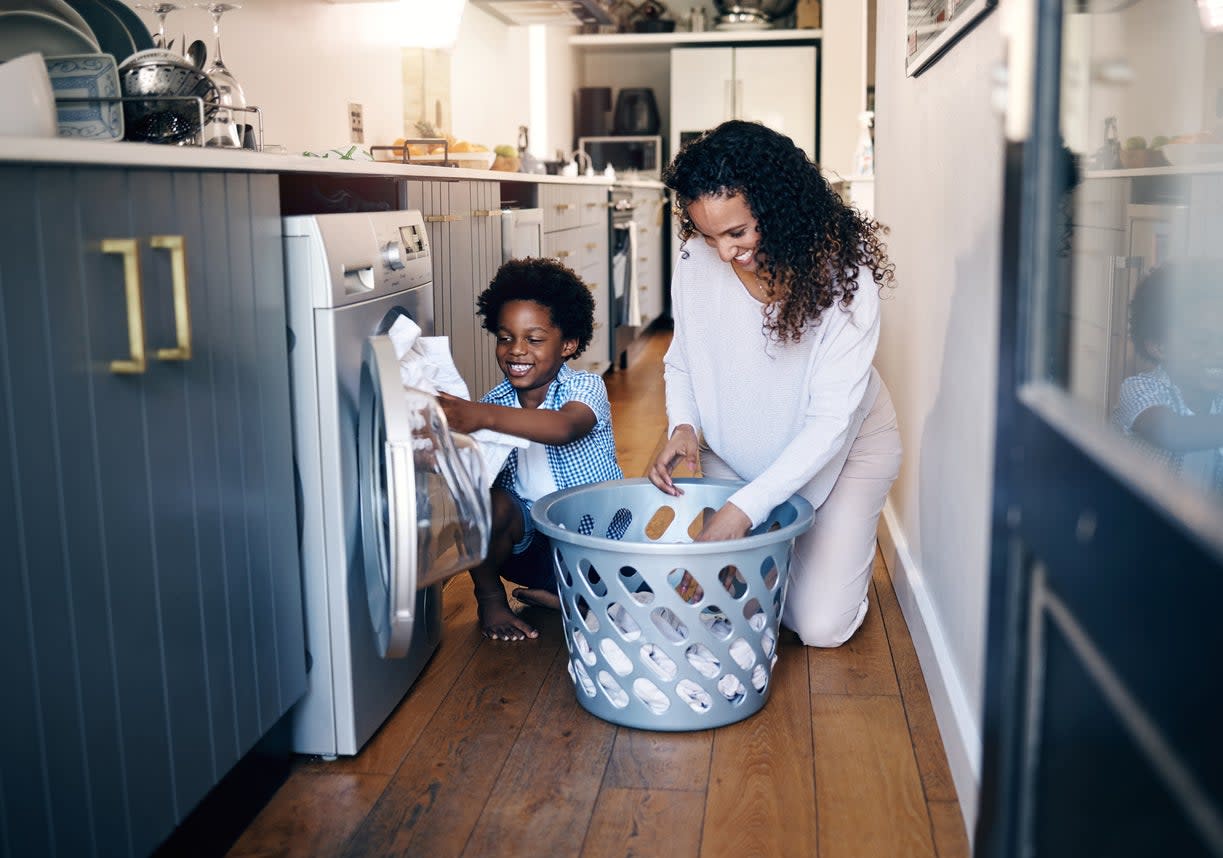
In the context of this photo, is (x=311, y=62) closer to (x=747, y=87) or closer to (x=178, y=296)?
(x=178, y=296)

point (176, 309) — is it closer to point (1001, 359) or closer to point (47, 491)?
point (47, 491)

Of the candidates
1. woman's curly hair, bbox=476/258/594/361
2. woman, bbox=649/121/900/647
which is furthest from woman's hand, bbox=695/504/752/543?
woman's curly hair, bbox=476/258/594/361

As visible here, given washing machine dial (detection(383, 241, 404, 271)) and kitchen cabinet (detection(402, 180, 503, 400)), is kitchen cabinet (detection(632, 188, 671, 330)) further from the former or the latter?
washing machine dial (detection(383, 241, 404, 271))

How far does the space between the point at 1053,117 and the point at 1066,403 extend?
20cm

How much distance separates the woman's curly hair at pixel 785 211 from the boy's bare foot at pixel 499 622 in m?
0.74

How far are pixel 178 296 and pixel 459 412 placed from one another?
0.63 meters

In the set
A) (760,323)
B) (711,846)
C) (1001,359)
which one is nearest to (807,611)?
(760,323)

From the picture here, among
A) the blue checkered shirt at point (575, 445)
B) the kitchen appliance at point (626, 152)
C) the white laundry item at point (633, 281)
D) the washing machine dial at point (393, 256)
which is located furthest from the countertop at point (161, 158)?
the kitchen appliance at point (626, 152)

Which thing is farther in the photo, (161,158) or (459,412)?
(459,412)

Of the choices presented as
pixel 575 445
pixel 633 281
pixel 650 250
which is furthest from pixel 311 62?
pixel 650 250

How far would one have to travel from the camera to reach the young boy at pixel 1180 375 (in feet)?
6.55

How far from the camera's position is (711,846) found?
155cm

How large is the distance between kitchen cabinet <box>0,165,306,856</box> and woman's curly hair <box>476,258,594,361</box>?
32.2 inches

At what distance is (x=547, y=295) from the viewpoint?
7.82ft
